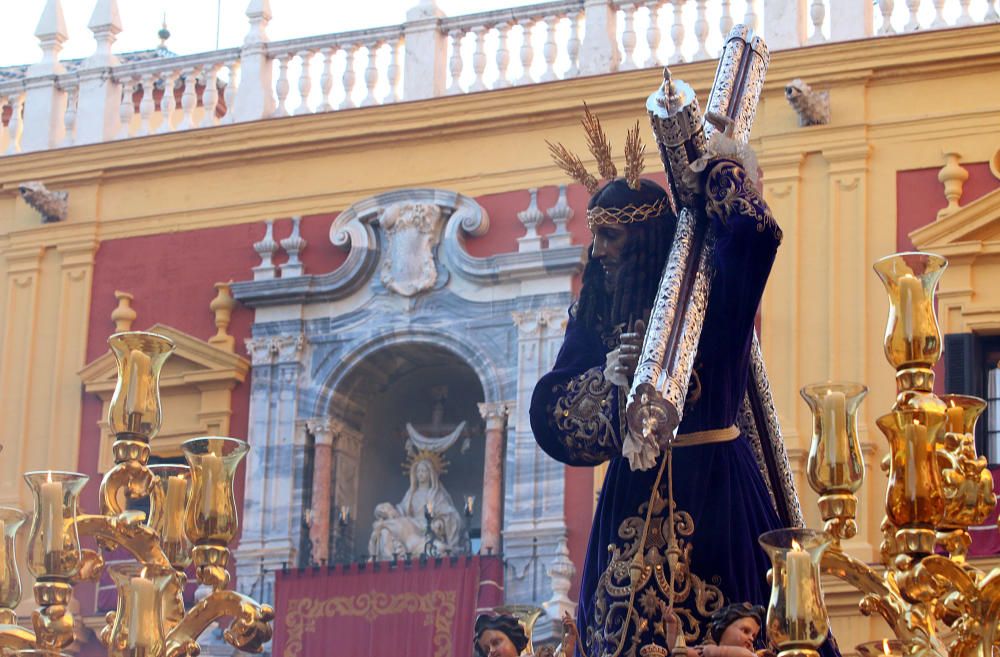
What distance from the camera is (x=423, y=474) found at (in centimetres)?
1384

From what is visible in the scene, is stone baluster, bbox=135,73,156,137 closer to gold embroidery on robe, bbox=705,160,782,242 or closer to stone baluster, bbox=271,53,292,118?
stone baluster, bbox=271,53,292,118

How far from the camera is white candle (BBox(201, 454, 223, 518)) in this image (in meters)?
6.35

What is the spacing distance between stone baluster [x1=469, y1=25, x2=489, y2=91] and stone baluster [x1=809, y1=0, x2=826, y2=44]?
2.05 meters

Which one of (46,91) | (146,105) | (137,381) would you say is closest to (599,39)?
(146,105)

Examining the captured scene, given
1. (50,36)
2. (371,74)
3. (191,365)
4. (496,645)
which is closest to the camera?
(496,645)

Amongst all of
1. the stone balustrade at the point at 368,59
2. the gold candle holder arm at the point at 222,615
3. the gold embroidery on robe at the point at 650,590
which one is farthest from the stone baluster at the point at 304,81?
the gold embroidery on robe at the point at 650,590

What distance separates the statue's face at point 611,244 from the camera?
17.9ft

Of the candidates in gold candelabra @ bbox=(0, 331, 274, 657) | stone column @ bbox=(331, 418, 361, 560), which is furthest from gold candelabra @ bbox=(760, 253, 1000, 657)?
stone column @ bbox=(331, 418, 361, 560)

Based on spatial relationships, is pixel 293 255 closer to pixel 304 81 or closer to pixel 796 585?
pixel 304 81

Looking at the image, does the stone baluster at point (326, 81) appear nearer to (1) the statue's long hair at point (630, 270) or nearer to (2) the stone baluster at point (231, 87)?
(2) the stone baluster at point (231, 87)

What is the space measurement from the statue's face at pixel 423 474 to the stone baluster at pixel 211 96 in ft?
8.82

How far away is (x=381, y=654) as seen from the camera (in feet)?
42.8

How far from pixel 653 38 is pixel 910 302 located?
8580mm

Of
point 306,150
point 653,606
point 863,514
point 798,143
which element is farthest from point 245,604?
point 306,150
